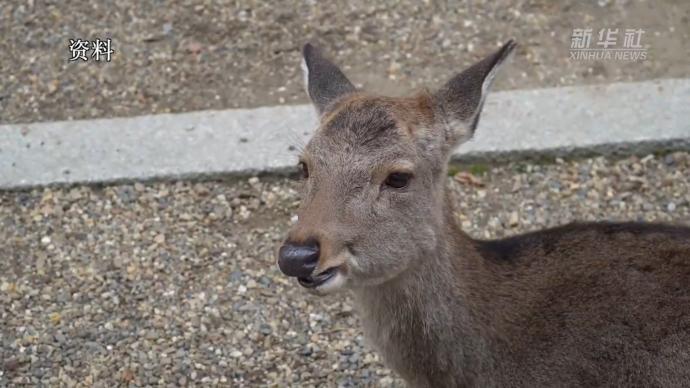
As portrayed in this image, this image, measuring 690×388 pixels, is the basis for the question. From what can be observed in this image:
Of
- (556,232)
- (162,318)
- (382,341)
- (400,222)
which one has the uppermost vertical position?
(400,222)

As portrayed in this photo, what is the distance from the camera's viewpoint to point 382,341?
4.07 meters

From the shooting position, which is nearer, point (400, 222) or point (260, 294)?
point (400, 222)

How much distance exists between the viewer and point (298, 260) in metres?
3.40

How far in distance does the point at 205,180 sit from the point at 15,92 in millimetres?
1842

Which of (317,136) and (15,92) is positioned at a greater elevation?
(317,136)

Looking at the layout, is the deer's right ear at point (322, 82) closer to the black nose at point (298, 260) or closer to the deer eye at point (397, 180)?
the deer eye at point (397, 180)

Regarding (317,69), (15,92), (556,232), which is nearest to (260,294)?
(317,69)

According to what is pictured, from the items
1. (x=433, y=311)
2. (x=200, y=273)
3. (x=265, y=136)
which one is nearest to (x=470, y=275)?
(x=433, y=311)

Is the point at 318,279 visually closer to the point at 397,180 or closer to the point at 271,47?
the point at 397,180

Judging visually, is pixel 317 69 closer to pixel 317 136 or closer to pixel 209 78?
pixel 317 136

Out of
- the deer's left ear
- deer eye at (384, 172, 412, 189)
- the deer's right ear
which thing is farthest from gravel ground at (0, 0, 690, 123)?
deer eye at (384, 172, 412, 189)

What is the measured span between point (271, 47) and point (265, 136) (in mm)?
1102

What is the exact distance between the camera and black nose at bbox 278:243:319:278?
11.2 ft

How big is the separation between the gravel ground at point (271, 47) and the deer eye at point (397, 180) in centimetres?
315
